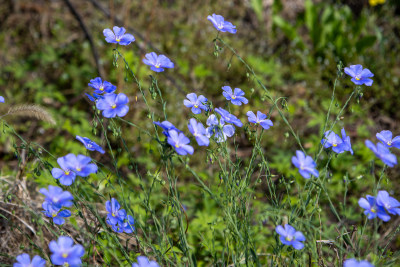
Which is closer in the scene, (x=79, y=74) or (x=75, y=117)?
(x=75, y=117)

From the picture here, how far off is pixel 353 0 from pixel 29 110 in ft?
15.9

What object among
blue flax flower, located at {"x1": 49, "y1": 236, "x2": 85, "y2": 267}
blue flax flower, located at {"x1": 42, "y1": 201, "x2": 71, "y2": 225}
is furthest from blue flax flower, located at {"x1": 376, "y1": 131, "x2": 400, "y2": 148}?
blue flax flower, located at {"x1": 42, "y1": 201, "x2": 71, "y2": 225}

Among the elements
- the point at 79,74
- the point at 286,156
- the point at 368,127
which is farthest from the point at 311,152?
the point at 79,74

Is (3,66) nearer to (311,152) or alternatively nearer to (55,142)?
(55,142)

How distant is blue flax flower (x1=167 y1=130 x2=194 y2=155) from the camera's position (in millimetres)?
1301

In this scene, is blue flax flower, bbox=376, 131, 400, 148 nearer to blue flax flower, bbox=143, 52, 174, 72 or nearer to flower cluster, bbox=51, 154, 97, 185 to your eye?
blue flax flower, bbox=143, 52, 174, 72

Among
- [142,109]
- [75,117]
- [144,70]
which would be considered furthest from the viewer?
[144,70]

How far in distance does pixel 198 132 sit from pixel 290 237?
0.50 m

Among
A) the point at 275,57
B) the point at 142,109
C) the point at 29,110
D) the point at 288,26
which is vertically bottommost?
the point at 29,110

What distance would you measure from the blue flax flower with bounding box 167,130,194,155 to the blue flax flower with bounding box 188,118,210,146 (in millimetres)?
75

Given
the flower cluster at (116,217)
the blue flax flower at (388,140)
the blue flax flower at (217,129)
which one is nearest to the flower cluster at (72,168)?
the flower cluster at (116,217)

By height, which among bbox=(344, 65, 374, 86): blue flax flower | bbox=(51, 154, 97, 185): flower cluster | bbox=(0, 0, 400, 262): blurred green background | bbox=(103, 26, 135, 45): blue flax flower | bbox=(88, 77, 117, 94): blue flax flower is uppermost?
bbox=(0, 0, 400, 262): blurred green background

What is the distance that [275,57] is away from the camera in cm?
477

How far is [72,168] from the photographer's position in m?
1.38
